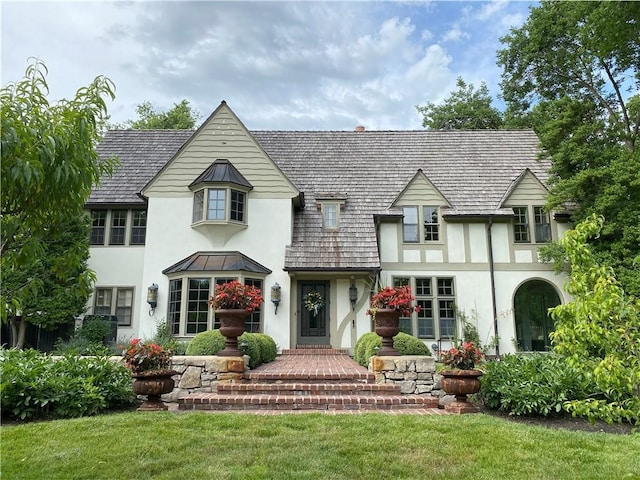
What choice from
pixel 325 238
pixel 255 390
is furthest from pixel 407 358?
pixel 325 238

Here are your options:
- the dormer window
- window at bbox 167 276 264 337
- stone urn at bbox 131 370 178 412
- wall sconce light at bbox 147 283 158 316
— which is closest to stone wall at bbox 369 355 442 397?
stone urn at bbox 131 370 178 412

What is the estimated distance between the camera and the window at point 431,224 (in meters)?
15.8

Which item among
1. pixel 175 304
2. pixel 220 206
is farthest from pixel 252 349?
pixel 220 206

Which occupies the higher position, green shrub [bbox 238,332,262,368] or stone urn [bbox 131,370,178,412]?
green shrub [bbox 238,332,262,368]

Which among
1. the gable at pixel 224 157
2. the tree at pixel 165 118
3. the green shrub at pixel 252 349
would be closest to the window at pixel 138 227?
the gable at pixel 224 157

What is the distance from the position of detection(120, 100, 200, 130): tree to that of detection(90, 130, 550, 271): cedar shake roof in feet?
44.6

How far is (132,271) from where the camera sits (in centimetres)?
1549

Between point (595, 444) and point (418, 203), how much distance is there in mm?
11164

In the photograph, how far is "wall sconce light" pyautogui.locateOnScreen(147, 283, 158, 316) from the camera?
14.2m

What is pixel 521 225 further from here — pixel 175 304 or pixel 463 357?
pixel 175 304

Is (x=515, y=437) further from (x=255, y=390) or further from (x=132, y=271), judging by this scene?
(x=132, y=271)

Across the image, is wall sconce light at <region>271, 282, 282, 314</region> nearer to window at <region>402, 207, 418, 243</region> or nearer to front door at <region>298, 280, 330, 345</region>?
front door at <region>298, 280, 330, 345</region>

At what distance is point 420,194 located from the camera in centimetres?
1609

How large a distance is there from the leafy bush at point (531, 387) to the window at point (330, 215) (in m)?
8.41
